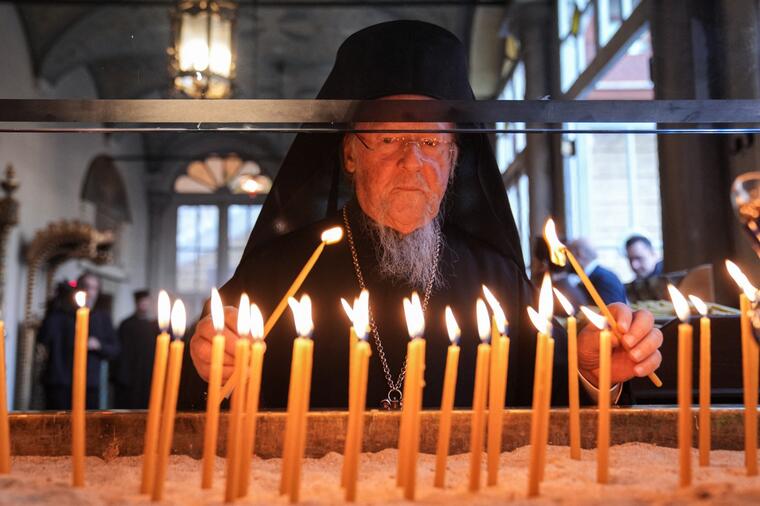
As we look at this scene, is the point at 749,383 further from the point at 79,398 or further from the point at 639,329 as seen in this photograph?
the point at 79,398

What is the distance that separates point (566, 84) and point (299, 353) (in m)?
5.25

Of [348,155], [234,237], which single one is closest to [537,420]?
[348,155]

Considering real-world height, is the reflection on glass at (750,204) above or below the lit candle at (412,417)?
above

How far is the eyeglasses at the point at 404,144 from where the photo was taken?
238 centimetres

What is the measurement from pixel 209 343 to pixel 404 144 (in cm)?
96

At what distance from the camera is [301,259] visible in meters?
2.65

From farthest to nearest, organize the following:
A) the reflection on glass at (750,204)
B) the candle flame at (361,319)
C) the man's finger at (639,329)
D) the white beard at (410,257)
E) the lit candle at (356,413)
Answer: the white beard at (410,257)
the man's finger at (639,329)
the reflection on glass at (750,204)
the candle flame at (361,319)
the lit candle at (356,413)

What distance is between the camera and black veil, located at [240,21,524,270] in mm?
2309

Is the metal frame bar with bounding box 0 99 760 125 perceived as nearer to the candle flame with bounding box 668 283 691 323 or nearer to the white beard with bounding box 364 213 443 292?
the candle flame with bounding box 668 283 691 323

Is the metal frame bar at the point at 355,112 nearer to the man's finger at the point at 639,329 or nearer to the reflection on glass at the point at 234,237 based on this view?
the man's finger at the point at 639,329

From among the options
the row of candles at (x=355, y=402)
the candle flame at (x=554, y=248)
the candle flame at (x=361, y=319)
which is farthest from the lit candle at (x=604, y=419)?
the candle flame at (x=361, y=319)

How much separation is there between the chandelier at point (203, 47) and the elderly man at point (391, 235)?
1.29ft

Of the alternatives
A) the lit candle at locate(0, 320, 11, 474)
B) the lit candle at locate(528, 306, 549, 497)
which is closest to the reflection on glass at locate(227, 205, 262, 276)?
the lit candle at locate(0, 320, 11, 474)

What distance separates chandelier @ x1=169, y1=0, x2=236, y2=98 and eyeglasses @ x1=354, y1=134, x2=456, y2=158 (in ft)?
1.57
